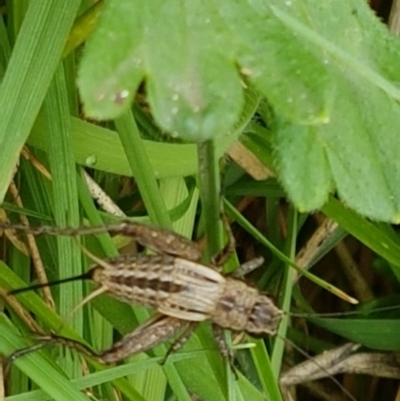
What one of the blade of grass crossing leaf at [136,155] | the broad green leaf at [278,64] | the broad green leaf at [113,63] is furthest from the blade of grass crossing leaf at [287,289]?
the broad green leaf at [113,63]

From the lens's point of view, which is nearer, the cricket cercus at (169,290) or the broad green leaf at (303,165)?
the broad green leaf at (303,165)

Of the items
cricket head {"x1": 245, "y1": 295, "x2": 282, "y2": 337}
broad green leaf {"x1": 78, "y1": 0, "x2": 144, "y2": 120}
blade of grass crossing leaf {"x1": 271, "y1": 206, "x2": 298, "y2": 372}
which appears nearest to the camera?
broad green leaf {"x1": 78, "y1": 0, "x2": 144, "y2": 120}

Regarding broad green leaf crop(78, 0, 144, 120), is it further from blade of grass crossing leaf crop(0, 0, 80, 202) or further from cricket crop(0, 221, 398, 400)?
cricket crop(0, 221, 398, 400)

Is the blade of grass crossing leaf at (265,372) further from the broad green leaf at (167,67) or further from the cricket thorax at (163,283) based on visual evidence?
the broad green leaf at (167,67)

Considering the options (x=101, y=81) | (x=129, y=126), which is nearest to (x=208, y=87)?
(x=101, y=81)

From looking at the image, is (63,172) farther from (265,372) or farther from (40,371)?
(265,372)

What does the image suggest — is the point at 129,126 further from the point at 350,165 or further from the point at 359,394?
Result: the point at 359,394

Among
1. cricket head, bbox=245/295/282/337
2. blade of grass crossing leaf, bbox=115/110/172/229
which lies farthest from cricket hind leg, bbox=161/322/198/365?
blade of grass crossing leaf, bbox=115/110/172/229
